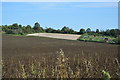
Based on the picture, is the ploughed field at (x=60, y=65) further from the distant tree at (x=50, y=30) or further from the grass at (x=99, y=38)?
the distant tree at (x=50, y=30)

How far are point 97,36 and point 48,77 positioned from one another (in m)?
12.9

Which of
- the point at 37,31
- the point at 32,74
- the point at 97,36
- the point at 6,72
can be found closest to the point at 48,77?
the point at 32,74

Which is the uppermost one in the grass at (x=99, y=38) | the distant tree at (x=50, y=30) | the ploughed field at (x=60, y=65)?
the distant tree at (x=50, y=30)

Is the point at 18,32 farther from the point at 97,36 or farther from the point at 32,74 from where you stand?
the point at 32,74

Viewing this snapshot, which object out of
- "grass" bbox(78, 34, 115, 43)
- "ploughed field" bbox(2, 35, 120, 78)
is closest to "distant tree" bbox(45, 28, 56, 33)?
"grass" bbox(78, 34, 115, 43)

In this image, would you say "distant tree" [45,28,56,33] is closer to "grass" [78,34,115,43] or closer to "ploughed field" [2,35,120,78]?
"grass" [78,34,115,43]

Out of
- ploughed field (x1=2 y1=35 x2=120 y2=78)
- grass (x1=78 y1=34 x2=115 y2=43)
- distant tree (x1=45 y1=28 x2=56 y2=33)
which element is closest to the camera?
ploughed field (x1=2 y1=35 x2=120 y2=78)

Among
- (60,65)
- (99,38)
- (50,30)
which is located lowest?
(60,65)

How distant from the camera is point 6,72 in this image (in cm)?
484

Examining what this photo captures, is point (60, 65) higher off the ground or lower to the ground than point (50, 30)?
lower

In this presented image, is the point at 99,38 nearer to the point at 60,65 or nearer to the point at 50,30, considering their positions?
the point at 50,30

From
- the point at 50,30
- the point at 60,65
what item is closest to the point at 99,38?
the point at 50,30

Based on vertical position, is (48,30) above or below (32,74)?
above

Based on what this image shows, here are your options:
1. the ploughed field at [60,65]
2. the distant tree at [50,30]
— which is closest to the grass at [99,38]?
the ploughed field at [60,65]
